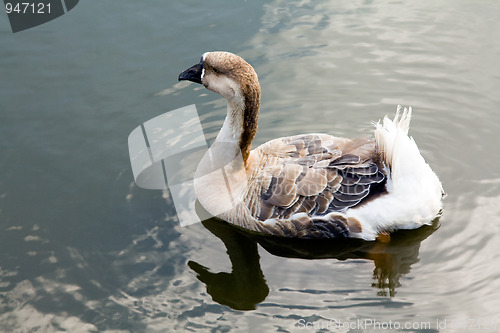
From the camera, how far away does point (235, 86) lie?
6059 millimetres

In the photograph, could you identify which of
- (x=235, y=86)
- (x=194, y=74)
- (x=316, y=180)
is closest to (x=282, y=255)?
(x=316, y=180)

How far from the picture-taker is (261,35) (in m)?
9.40

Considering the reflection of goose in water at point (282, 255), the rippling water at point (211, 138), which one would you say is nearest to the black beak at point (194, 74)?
the rippling water at point (211, 138)

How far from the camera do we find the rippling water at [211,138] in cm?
553

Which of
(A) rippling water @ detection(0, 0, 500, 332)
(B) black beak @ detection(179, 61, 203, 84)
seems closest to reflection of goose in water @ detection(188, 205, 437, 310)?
(A) rippling water @ detection(0, 0, 500, 332)

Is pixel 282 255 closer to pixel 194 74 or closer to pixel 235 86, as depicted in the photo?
pixel 235 86

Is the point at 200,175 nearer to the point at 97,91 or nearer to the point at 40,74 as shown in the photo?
the point at 97,91

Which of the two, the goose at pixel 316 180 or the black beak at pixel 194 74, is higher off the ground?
the black beak at pixel 194 74

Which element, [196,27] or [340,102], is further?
[196,27]

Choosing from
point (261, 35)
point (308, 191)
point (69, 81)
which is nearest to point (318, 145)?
point (308, 191)

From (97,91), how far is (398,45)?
16.0ft

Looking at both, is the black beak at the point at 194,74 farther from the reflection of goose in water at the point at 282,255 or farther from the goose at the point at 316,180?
the reflection of goose in water at the point at 282,255

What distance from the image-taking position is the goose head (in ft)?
19.6

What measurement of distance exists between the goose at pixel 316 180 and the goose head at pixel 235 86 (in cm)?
1
